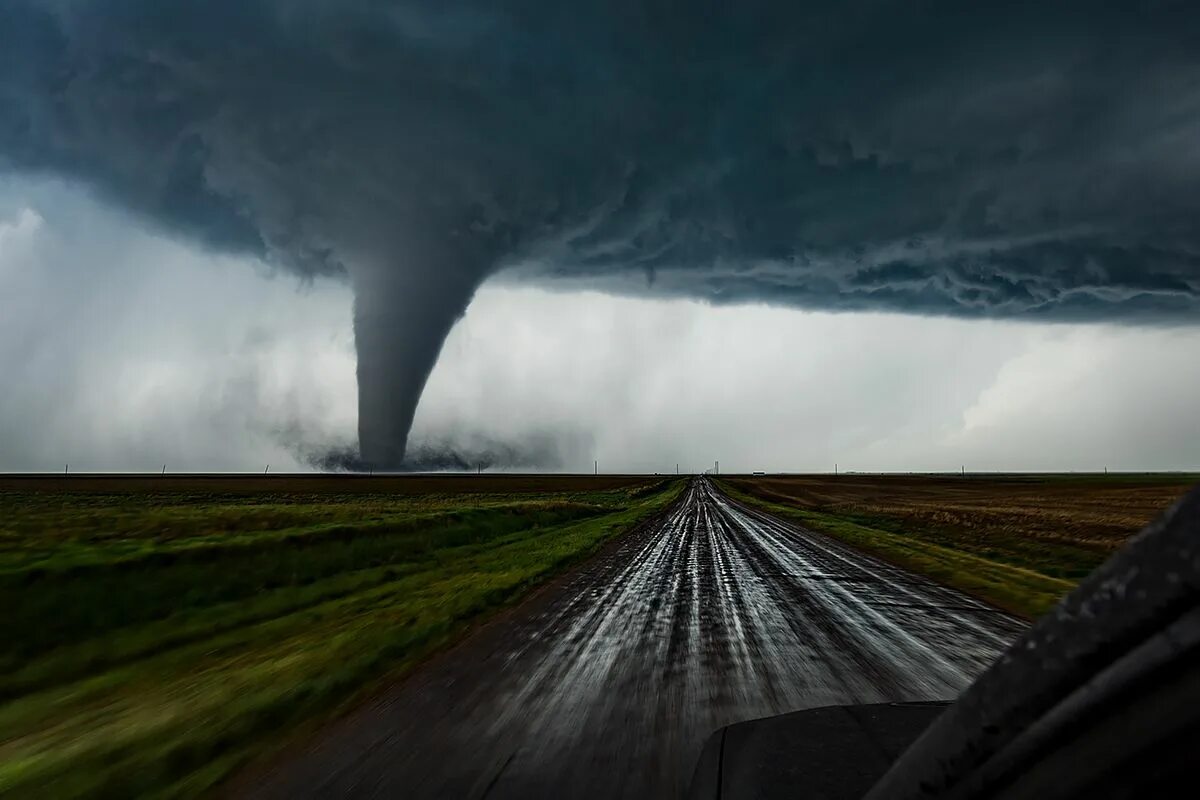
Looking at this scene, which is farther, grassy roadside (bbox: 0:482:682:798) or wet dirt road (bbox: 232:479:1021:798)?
grassy roadside (bbox: 0:482:682:798)

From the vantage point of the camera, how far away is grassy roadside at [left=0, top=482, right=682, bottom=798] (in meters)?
5.50

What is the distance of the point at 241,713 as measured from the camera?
6176mm

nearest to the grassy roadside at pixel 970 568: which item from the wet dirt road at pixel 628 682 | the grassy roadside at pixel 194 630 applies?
the wet dirt road at pixel 628 682

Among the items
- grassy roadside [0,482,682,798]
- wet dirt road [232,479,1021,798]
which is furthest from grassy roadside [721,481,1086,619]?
grassy roadside [0,482,682,798]

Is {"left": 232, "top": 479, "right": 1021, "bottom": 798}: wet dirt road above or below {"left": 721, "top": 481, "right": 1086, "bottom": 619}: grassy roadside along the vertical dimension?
above

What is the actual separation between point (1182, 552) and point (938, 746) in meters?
0.53

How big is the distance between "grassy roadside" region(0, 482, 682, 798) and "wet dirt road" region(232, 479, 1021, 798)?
34.5 inches

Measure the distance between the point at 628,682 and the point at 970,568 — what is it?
12.5m

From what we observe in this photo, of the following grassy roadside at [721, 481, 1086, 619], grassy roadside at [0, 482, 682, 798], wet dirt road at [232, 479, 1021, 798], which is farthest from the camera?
grassy roadside at [721, 481, 1086, 619]

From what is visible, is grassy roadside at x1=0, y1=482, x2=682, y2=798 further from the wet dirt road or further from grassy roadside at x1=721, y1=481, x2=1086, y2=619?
grassy roadside at x1=721, y1=481, x2=1086, y2=619

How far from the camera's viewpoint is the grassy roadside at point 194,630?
18.0ft

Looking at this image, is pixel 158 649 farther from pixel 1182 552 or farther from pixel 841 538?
pixel 841 538

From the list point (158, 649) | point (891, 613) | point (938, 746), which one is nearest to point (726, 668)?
point (891, 613)

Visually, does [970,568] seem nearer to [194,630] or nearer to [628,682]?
[628,682]
